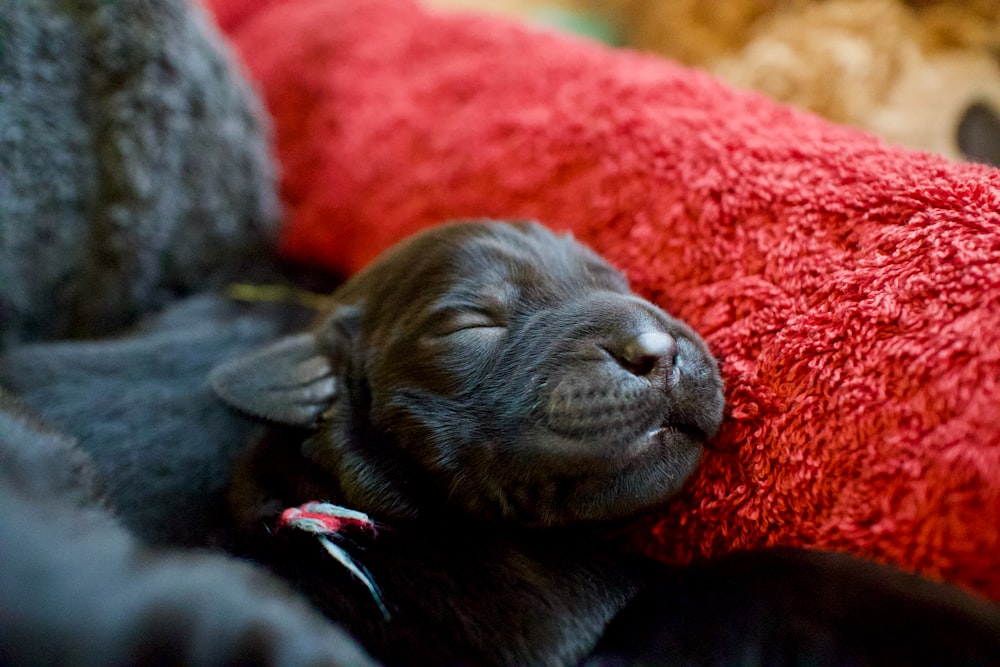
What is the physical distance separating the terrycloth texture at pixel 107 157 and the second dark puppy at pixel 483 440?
62 cm

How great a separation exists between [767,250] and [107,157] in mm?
1236

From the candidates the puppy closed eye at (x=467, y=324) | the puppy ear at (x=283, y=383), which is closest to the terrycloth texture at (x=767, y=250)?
the puppy closed eye at (x=467, y=324)

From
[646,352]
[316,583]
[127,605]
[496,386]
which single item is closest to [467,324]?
[496,386]

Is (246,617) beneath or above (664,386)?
beneath

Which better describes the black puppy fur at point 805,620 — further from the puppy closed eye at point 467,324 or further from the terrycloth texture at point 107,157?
the terrycloth texture at point 107,157

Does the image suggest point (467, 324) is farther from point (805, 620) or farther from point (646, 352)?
point (805, 620)

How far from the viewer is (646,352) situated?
86 cm

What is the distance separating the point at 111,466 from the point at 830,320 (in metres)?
1.04

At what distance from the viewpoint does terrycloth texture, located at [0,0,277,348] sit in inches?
52.5

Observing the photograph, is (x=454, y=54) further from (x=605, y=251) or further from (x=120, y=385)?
(x=120, y=385)

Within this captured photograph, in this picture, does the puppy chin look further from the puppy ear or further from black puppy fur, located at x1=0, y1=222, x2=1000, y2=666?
the puppy ear

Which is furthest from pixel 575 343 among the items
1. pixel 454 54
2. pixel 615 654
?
pixel 454 54

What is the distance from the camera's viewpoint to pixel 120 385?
1.25m

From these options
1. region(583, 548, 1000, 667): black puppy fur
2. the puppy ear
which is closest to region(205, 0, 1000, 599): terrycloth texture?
region(583, 548, 1000, 667): black puppy fur
